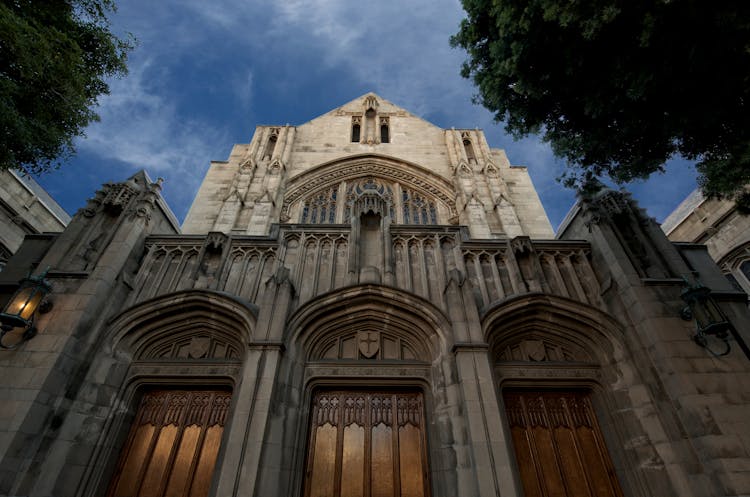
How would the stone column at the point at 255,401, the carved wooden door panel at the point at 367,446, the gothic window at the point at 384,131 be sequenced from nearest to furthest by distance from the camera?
the stone column at the point at 255,401, the carved wooden door panel at the point at 367,446, the gothic window at the point at 384,131

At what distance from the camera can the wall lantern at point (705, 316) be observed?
5134 millimetres

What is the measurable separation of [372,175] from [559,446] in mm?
11611

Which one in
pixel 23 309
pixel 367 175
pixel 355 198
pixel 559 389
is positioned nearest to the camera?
pixel 23 309

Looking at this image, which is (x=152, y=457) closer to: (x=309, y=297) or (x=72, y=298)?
(x=72, y=298)

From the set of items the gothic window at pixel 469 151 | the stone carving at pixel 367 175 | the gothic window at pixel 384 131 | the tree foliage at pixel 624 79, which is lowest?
the tree foliage at pixel 624 79

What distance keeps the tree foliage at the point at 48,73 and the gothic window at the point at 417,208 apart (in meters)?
9.54

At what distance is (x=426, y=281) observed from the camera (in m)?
6.80

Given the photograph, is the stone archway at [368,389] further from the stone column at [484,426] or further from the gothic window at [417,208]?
the gothic window at [417,208]

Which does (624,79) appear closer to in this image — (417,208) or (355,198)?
(417,208)

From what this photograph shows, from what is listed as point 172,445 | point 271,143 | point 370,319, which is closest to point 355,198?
point 271,143

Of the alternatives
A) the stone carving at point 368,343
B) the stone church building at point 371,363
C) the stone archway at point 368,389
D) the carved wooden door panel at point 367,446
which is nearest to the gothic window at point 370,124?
the stone church building at point 371,363

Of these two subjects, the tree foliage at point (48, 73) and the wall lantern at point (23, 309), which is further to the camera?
the tree foliage at point (48, 73)

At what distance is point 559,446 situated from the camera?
5.38m

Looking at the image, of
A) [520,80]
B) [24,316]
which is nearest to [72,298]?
[24,316]
